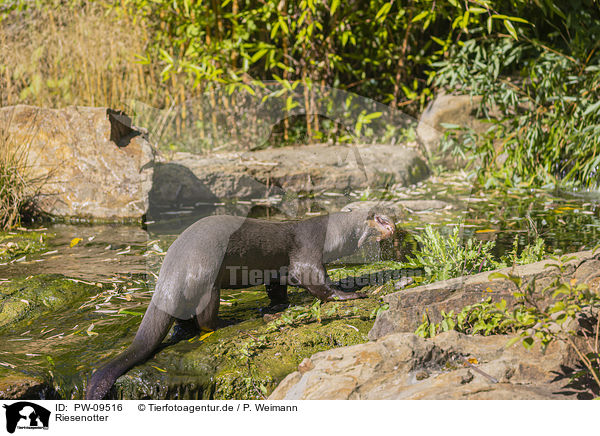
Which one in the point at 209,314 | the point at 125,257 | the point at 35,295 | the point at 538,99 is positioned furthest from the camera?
the point at 538,99

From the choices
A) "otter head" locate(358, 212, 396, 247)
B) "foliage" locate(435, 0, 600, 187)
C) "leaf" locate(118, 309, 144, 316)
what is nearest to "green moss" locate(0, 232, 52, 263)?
"leaf" locate(118, 309, 144, 316)

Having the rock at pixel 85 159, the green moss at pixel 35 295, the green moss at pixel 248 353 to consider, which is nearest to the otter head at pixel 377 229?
the green moss at pixel 248 353

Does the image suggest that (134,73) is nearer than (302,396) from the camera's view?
No

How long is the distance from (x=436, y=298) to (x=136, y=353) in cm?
142

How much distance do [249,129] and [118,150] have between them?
2269mm

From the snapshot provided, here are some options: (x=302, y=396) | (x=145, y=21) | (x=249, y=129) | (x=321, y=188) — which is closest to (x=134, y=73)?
(x=145, y=21)

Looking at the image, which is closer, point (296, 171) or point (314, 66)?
point (296, 171)

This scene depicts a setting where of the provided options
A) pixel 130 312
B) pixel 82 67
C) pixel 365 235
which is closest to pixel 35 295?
pixel 130 312

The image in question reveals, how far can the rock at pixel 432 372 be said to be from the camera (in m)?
2.12

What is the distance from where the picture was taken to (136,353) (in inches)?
98.3

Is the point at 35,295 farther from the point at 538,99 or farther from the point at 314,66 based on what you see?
the point at 538,99

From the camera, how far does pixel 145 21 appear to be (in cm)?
763

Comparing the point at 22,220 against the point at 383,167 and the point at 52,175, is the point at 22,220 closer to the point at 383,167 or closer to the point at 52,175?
the point at 52,175

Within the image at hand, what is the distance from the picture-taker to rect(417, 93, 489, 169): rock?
6.97m
